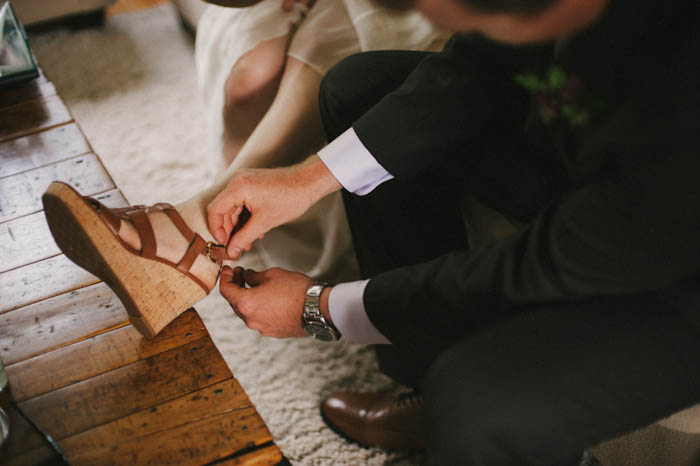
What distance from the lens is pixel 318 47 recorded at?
0.98m

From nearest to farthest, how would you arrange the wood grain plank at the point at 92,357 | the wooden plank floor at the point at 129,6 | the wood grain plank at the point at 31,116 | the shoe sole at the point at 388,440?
1. the wood grain plank at the point at 92,357
2. the shoe sole at the point at 388,440
3. the wood grain plank at the point at 31,116
4. the wooden plank floor at the point at 129,6

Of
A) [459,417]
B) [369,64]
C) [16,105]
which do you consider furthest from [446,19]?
[16,105]

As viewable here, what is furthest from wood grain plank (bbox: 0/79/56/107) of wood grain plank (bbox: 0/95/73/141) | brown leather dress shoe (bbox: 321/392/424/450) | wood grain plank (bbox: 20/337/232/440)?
brown leather dress shoe (bbox: 321/392/424/450)

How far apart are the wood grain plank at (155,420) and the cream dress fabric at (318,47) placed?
0.48 metres

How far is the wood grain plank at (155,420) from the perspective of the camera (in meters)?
0.53

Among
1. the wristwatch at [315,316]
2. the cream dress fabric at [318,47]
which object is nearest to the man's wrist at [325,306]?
the wristwatch at [315,316]

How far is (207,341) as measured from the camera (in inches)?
24.7

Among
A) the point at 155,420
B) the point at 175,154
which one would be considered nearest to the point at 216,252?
the point at 155,420

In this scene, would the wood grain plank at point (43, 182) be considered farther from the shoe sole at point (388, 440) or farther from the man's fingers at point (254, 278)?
the shoe sole at point (388, 440)

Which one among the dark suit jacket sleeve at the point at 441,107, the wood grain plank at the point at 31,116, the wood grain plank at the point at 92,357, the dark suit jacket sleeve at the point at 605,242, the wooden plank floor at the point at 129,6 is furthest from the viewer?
the wooden plank floor at the point at 129,6

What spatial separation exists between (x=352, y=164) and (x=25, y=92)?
681mm

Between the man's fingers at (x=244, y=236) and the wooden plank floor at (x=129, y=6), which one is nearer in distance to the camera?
the man's fingers at (x=244, y=236)

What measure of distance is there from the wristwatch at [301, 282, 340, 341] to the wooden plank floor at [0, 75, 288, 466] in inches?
4.4

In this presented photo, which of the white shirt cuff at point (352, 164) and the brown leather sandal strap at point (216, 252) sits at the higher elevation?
the white shirt cuff at point (352, 164)
